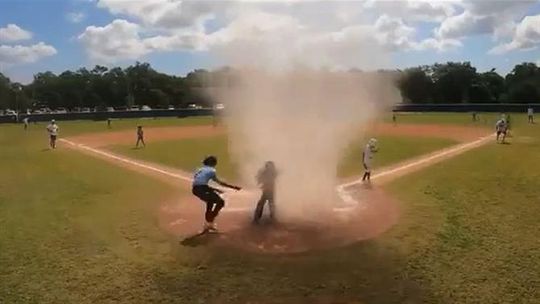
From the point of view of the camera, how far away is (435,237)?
1575 cm

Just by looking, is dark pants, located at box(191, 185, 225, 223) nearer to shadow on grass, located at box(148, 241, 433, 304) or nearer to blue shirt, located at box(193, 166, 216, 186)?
blue shirt, located at box(193, 166, 216, 186)

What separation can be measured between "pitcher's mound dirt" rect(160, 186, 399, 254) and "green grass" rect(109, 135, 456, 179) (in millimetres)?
8469

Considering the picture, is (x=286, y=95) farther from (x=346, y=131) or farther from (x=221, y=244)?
(x=221, y=244)

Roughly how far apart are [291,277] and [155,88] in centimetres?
12107

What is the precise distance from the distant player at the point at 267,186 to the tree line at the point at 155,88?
9216 centimetres

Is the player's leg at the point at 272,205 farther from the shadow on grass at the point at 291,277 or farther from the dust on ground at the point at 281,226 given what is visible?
the shadow on grass at the point at 291,277

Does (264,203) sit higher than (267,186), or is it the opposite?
(267,186)

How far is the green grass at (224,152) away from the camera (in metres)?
30.3

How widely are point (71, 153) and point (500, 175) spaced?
2754 centimetres

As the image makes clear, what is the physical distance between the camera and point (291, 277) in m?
12.6

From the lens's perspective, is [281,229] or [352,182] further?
[352,182]

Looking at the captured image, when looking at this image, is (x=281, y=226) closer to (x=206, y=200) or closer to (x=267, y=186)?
(x=267, y=186)

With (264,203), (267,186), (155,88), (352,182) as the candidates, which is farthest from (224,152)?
(155,88)

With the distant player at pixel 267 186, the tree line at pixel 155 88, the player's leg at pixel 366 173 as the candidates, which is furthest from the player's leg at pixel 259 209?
the tree line at pixel 155 88
